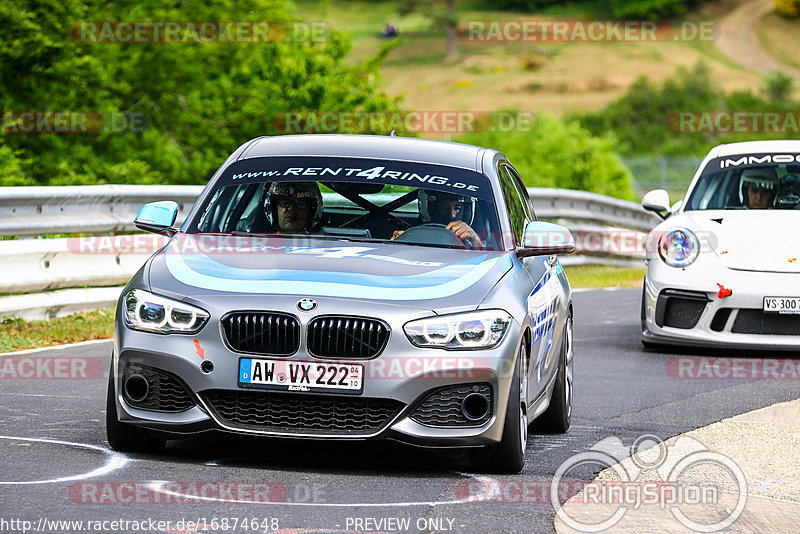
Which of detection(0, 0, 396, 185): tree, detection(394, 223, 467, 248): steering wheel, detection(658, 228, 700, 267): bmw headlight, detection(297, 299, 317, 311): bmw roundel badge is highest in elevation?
detection(297, 299, 317, 311): bmw roundel badge

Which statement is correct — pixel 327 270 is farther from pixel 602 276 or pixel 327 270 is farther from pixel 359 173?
pixel 602 276

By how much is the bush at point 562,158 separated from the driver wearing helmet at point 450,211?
34.1 metres

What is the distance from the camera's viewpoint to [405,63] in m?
122

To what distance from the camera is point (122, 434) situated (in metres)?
6.09

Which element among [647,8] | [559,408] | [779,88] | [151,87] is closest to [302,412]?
[559,408]

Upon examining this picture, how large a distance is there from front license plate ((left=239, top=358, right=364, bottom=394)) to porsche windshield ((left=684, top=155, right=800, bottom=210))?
6617 millimetres

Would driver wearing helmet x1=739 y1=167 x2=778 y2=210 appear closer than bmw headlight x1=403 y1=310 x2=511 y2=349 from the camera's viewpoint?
No

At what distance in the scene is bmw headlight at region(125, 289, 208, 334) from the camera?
228 inches

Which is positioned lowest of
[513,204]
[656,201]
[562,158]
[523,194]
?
[562,158]

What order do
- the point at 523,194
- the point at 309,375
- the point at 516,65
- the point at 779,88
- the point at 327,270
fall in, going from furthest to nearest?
the point at 516,65
the point at 779,88
the point at 523,194
the point at 327,270
the point at 309,375

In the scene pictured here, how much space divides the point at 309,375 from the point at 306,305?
28cm

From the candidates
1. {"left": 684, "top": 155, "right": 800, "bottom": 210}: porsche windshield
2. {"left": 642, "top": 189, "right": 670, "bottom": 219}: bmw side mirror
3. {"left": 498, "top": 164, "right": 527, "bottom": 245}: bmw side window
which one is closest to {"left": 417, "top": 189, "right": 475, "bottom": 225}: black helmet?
{"left": 498, "top": 164, "right": 527, "bottom": 245}: bmw side window

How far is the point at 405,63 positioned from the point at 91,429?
117045mm

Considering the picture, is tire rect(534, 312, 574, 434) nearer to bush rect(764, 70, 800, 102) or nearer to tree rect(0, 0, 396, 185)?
tree rect(0, 0, 396, 185)
